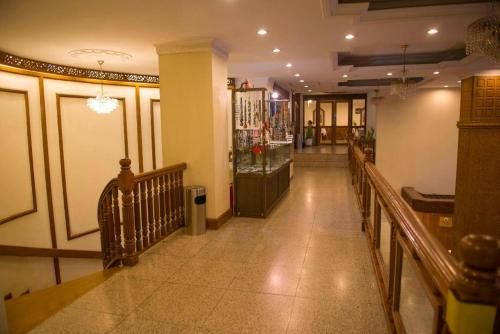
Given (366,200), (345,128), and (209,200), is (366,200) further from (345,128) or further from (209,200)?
(345,128)

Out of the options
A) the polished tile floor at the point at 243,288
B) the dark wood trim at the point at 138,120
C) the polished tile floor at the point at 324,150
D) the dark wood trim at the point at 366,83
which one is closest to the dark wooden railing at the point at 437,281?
the polished tile floor at the point at 243,288

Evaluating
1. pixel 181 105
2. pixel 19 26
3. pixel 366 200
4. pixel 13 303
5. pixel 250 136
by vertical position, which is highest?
pixel 19 26

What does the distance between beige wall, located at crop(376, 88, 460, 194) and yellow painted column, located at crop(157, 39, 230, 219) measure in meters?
7.75

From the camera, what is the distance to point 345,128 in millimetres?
15680

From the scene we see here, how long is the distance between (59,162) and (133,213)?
3153mm

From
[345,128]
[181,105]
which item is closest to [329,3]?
[181,105]

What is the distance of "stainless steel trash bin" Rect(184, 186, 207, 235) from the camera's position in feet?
14.7

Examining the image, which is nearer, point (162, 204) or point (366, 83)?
point (162, 204)

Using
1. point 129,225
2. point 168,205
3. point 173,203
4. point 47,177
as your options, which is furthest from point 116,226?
point 47,177

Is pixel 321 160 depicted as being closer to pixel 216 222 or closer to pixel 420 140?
pixel 420 140

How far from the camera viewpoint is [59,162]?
5.91m

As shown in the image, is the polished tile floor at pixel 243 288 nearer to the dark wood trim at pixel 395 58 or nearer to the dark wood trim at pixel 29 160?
the dark wood trim at pixel 29 160

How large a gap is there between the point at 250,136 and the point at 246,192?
34.8 inches

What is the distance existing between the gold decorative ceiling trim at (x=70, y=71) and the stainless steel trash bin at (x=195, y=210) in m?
3.25
